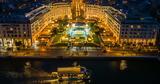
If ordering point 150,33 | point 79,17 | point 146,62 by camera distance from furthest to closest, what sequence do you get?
point 79,17, point 150,33, point 146,62

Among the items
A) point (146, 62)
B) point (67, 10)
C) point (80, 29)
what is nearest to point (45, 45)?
point (80, 29)

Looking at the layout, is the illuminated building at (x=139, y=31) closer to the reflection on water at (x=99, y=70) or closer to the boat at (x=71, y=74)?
the reflection on water at (x=99, y=70)

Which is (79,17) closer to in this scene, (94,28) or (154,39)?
(94,28)

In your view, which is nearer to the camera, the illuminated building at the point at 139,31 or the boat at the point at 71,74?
the boat at the point at 71,74

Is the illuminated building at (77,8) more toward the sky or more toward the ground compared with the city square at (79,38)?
more toward the sky

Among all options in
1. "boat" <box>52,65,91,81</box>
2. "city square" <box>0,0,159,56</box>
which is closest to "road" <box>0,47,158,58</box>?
"city square" <box>0,0,159,56</box>

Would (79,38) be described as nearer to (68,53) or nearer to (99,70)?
(68,53)

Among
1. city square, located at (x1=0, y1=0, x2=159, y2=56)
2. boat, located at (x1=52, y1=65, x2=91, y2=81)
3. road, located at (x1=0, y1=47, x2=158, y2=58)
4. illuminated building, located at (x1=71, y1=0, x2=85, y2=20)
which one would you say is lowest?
boat, located at (x1=52, y1=65, x2=91, y2=81)

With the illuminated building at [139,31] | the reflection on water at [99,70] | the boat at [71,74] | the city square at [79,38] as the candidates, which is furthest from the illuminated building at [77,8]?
the boat at [71,74]

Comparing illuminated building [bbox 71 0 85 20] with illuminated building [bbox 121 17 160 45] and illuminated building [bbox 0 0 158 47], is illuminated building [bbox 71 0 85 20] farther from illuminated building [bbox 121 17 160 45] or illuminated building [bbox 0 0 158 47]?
illuminated building [bbox 121 17 160 45]

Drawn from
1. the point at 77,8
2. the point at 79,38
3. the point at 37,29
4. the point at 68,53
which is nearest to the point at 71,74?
the point at 68,53

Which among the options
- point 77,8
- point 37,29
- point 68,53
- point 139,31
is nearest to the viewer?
point 68,53
